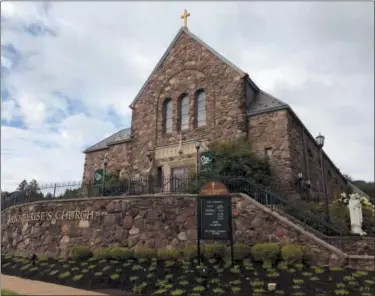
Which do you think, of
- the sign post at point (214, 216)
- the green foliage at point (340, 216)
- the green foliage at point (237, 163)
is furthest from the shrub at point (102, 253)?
the green foliage at point (340, 216)

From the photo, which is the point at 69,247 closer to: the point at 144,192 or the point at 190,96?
the point at 144,192

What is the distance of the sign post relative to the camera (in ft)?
31.8

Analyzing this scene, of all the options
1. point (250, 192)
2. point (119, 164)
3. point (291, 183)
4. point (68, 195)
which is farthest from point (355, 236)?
point (119, 164)

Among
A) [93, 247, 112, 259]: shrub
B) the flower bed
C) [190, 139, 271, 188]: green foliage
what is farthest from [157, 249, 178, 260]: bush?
[190, 139, 271, 188]: green foliage

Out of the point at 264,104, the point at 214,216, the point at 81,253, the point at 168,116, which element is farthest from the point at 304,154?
the point at 81,253

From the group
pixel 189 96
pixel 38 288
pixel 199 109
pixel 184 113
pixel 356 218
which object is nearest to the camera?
pixel 38 288

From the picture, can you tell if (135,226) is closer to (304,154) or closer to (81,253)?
(81,253)

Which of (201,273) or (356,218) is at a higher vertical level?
(356,218)

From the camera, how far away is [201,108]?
19938 mm

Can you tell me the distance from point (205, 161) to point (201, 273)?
9390 millimetres

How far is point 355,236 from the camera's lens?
38.2ft

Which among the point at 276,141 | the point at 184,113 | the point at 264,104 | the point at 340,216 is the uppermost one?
the point at 184,113

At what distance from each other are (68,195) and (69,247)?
9.30ft

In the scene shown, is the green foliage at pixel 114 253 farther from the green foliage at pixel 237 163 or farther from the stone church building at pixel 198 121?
the stone church building at pixel 198 121
